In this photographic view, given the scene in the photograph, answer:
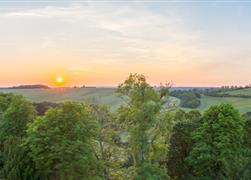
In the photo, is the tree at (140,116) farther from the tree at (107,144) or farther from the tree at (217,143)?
the tree at (217,143)

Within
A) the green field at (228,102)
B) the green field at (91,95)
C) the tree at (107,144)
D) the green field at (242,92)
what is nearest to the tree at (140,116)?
the tree at (107,144)

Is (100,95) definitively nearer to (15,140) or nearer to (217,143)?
(15,140)

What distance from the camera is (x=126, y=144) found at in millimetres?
53031

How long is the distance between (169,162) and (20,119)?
2064 centimetres

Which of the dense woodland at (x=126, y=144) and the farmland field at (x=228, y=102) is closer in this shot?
the dense woodland at (x=126, y=144)

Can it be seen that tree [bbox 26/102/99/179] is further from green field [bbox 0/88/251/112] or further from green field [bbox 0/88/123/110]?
green field [bbox 0/88/123/110]

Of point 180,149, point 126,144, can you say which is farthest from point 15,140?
point 180,149

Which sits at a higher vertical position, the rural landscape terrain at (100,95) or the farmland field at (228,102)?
the rural landscape terrain at (100,95)

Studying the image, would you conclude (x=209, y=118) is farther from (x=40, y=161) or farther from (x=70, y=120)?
(x=40, y=161)

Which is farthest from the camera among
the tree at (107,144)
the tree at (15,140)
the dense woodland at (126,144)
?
the tree at (15,140)

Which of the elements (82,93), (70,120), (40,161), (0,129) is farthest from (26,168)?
(82,93)

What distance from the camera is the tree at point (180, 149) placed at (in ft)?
190

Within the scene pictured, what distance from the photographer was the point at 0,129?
62.1m

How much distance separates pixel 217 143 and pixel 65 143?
1870 centimetres
